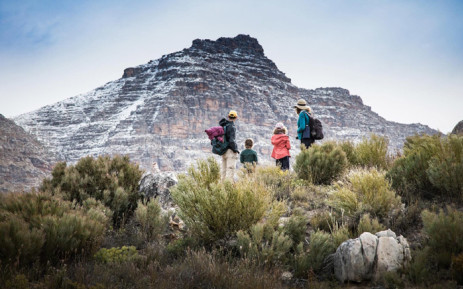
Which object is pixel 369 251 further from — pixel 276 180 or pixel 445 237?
pixel 276 180

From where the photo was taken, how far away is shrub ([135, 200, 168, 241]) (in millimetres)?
4645

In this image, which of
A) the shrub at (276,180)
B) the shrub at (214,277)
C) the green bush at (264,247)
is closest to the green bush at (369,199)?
the green bush at (264,247)

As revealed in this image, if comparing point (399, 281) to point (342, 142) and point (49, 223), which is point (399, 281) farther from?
point (342, 142)

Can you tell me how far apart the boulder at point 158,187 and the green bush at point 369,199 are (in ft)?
11.1

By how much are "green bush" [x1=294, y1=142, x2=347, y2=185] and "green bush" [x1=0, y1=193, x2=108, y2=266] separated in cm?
463

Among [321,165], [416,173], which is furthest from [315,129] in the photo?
[416,173]

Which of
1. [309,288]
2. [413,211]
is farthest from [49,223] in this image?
[413,211]

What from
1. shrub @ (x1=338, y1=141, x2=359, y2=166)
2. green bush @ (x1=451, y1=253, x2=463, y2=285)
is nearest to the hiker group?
shrub @ (x1=338, y1=141, x2=359, y2=166)

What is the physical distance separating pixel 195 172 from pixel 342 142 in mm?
5155

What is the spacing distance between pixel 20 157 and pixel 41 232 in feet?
522

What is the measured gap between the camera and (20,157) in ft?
440

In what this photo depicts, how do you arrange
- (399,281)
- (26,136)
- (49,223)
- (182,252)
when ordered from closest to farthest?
(399,281)
(49,223)
(182,252)
(26,136)

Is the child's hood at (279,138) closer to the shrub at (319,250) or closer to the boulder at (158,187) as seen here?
the boulder at (158,187)

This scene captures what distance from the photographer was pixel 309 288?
2.97 metres
